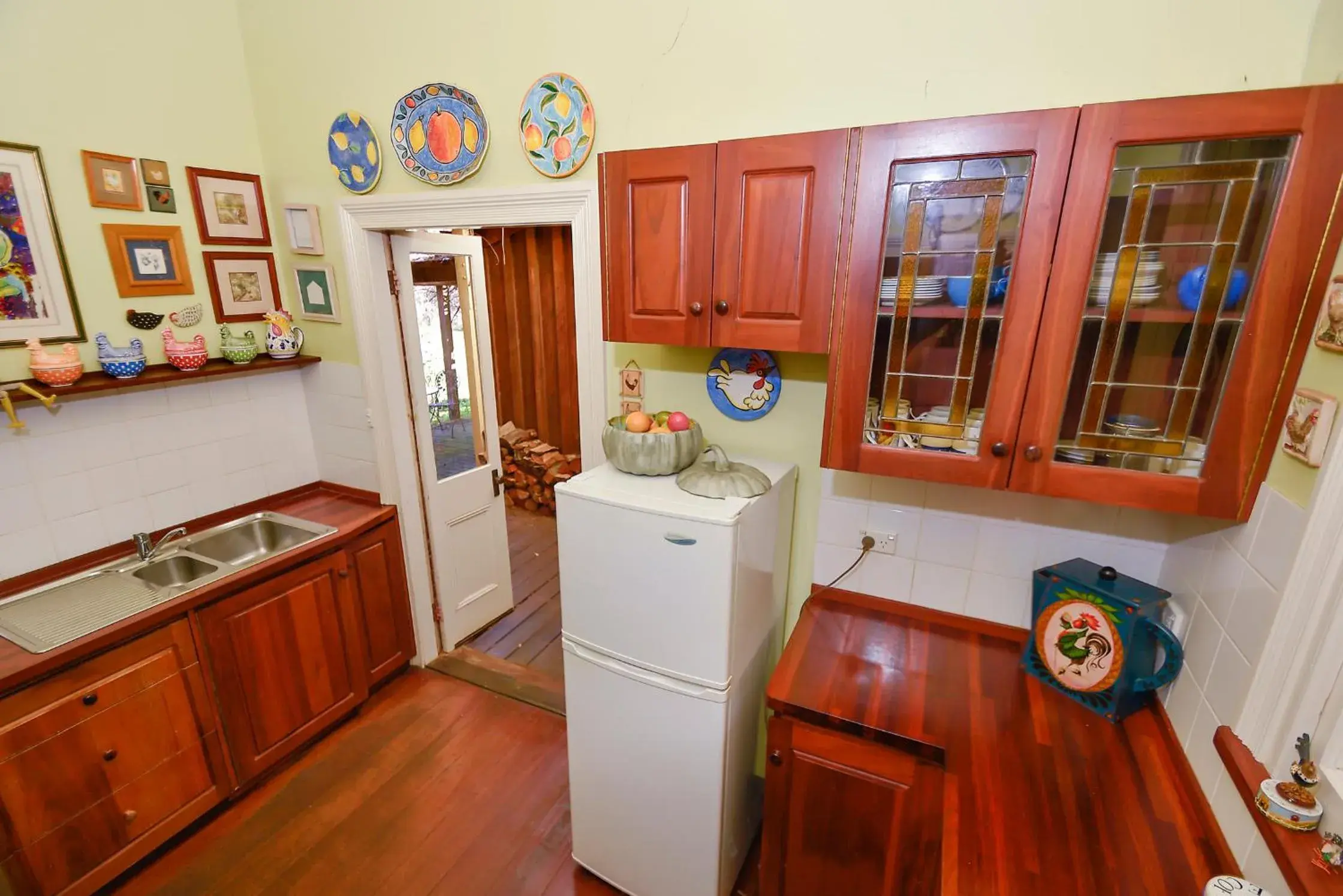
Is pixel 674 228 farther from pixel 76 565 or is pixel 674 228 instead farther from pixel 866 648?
pixel 76 565

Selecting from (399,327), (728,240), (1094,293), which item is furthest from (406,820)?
(1094,293)

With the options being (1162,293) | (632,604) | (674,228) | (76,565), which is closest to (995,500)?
(1162,293)

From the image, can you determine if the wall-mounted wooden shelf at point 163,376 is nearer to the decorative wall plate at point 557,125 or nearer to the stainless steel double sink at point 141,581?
the stainless steel double sink at point 141,581

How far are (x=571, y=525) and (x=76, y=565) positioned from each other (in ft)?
6.17

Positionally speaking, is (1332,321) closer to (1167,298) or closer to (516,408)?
(1167,298)

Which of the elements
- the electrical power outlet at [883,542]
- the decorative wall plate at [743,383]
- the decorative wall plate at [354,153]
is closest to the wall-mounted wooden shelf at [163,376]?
the decorative wall plate at [354,153]

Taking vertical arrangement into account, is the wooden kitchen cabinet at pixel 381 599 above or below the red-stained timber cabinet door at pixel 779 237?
below

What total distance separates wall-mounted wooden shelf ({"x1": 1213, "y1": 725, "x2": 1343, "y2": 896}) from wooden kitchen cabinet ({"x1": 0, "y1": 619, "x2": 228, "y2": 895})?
2.70m

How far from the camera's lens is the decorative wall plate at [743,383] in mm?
1779

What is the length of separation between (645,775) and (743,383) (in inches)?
47.9

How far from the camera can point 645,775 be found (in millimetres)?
1681

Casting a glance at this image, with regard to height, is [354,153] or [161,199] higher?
[354,153]

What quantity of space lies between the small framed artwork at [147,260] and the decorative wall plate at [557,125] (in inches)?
58.1

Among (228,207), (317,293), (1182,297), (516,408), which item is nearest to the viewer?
(1182,297)
